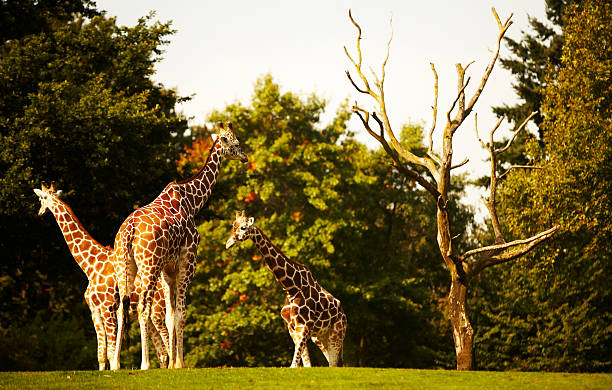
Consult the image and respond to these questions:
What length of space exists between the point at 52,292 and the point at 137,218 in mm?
16019

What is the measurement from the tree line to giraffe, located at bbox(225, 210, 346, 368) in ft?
21.0

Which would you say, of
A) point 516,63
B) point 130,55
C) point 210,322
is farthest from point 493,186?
point 516,63

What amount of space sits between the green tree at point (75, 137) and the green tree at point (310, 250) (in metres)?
5.71

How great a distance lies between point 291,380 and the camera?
1555 centimetres

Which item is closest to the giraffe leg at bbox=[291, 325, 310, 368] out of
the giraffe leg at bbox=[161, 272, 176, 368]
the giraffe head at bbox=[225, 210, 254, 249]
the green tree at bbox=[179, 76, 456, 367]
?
the giraffe head at bbox=[225, 210, 254, 249]

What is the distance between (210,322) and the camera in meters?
33.2

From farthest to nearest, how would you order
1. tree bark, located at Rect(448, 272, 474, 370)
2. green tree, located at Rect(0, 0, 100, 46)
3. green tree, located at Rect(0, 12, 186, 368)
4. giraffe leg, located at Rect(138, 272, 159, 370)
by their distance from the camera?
green tree, located at Rect(0, 0, 100, 46), green tree, located at Rect(0, 12, 186, 368), tree bark, located at Rect(448, 272, 474, 370), giraffe leg, located at Rect(138, 272, 159, 370)

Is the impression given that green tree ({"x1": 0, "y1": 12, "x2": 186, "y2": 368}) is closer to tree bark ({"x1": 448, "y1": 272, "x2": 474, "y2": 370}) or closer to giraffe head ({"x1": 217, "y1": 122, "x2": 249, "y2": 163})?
giraffe head ({"x1": 217, "y1": 122, "x2": 249, "y2": 163})

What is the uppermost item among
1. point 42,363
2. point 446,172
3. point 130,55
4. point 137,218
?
point 130,55

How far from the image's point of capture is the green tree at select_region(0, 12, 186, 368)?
75.9 ft

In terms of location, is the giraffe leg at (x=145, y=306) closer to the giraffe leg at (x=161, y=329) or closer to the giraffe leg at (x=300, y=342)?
the giraffe leg at (x=161, y=329)

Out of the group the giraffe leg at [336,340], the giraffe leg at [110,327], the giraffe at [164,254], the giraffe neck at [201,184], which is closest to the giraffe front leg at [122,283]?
the giraffe at [164,254]

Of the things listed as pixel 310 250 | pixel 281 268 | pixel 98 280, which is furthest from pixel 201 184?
pixel 310 250

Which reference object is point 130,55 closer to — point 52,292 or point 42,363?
point 52,292
